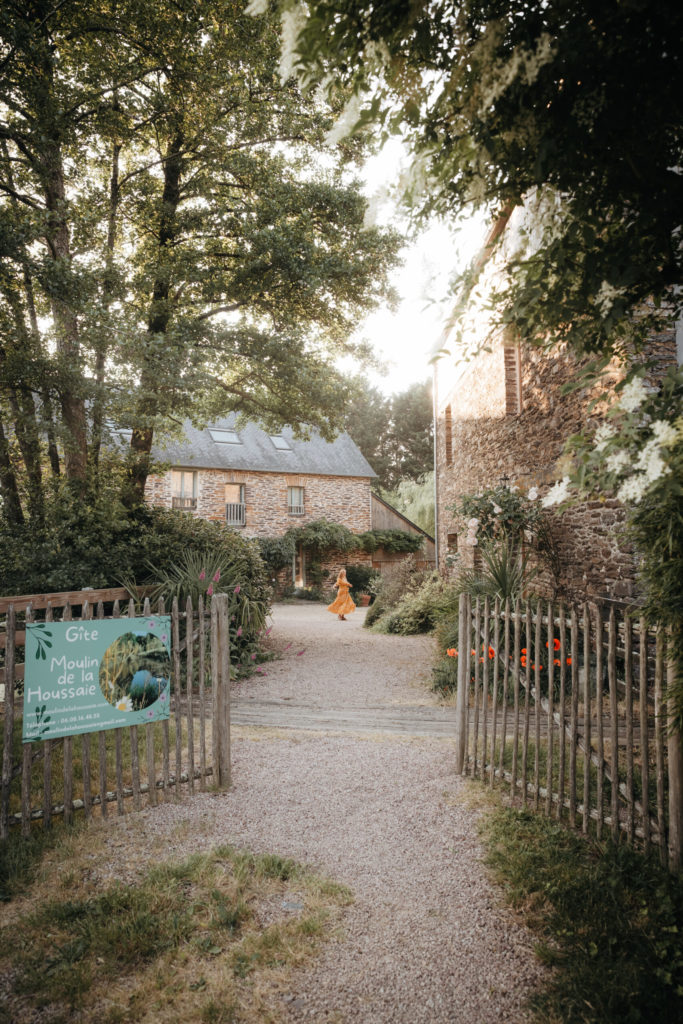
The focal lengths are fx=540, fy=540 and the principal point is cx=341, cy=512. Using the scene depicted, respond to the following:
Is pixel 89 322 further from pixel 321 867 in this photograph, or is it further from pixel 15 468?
pixel 321 867

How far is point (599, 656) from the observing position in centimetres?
342

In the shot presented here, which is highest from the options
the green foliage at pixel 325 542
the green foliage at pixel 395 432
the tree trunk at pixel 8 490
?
the green foliage at pixel 395 432

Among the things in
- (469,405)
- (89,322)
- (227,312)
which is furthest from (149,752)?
(469,405)

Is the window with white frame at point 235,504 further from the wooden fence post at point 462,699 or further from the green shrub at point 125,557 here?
the wooden fence post at point 462,699

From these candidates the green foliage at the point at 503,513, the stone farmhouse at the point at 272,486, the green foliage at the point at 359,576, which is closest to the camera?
the green foliage at the point at 503,513

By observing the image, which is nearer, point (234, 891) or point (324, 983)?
point (324, 983)

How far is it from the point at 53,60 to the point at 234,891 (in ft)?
32.3

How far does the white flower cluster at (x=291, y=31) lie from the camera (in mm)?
1799

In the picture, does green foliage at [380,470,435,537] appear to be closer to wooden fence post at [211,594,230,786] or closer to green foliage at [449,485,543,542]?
green foliage at [449,485,543,542]

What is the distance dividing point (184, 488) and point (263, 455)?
13.1 feet

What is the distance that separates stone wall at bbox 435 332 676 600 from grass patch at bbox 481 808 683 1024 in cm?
244

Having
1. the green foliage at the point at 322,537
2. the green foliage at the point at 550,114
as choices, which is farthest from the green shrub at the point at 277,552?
the green foliage at the point at 550,114

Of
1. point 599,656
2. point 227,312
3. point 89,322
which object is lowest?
point 599,656

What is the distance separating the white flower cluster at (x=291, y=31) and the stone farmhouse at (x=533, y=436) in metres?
1.13
